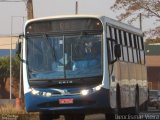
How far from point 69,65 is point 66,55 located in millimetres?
347

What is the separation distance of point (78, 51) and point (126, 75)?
179 inches

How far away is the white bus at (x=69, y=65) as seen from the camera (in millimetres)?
18641

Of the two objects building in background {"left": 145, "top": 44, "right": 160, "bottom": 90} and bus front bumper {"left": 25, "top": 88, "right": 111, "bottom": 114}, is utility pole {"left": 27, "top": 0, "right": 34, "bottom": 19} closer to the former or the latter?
bus front bumper {"left": 25, "top": 88, "right": 111, "bottom": 114}

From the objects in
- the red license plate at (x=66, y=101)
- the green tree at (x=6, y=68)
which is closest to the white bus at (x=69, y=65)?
the red license plate at (x=66, y=101)

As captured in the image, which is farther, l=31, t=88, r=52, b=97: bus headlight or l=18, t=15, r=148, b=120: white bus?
l=31, t=88, r=52, b=97: bus headlight

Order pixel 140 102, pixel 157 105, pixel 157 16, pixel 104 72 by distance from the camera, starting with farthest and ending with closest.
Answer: pixel 157 16, pixel 157 105, pixel 140 102, pixel 104 72

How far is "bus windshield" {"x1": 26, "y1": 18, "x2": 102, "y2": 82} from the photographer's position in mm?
18719

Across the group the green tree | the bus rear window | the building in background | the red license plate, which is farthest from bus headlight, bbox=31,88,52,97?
the building in background

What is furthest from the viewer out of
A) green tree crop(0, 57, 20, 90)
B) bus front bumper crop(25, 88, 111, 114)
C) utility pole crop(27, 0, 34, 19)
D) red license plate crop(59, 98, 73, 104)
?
green tree crop(0, 57, 20, 90)

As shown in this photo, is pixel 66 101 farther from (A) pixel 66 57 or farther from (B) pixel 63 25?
(B) pixel 63 25

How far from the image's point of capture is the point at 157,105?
1823 inches

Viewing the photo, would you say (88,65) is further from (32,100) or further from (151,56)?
(151,56)

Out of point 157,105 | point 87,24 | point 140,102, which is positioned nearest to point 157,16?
point 157,105

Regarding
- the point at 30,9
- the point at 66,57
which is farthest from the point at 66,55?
the point at 30,9
